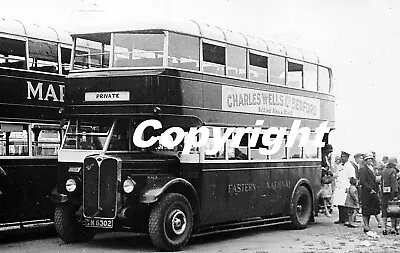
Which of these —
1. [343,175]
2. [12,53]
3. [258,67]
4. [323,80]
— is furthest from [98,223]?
[323,80]

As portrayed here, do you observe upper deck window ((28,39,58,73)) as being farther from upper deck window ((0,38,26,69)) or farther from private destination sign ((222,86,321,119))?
private destination sign ((222,86,321,119))

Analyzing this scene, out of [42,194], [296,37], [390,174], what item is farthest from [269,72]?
[296,37]

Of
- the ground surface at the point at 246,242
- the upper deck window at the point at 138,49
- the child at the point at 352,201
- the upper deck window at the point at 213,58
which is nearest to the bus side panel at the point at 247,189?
the ground surface at the point at 246,242

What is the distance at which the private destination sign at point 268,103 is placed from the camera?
14141 millimetres

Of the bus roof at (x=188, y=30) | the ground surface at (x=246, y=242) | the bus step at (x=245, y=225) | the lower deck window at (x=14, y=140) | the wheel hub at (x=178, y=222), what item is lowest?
the ground surface at (x=246, y=242)

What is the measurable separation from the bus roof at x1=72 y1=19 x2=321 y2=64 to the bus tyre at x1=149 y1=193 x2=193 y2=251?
2911mm

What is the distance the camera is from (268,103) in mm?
15398

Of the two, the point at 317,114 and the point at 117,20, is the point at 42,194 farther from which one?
the point at 317,114

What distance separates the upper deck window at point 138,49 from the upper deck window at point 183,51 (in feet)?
0.54

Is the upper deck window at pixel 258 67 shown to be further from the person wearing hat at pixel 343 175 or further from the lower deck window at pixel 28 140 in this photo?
the lower deck window at pixel 28 140

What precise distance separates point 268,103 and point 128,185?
170 inches

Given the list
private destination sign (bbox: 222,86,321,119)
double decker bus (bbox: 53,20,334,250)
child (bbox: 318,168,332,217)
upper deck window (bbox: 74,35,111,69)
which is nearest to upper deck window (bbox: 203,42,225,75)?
double decker bus (bbox: 53,20,334,250)

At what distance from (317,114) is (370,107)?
877cm

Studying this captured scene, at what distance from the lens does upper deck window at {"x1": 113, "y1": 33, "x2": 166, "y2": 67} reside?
42.2 feet
